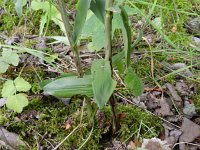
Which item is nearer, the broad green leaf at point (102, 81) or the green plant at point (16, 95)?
the broad green leaf at point (102, 81)

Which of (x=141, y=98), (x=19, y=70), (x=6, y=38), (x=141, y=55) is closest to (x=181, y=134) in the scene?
(x=141, y=98)

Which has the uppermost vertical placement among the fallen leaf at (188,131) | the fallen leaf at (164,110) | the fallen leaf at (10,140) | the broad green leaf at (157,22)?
the broad green leaf at (157,22)

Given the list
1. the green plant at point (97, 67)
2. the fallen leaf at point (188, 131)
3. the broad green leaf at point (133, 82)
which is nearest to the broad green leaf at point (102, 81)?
the green plant at point (97, 67)

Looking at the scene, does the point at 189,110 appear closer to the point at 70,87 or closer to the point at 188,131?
the point at 188,131

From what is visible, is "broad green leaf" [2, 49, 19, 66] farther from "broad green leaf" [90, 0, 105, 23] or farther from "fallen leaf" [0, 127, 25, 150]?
"broad green leaf" [90, 0, 105, 23]

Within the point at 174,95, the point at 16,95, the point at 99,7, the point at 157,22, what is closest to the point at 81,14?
the point at 99,7

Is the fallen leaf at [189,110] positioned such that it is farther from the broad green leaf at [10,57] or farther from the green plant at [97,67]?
the broad green leaf at [10,57]
